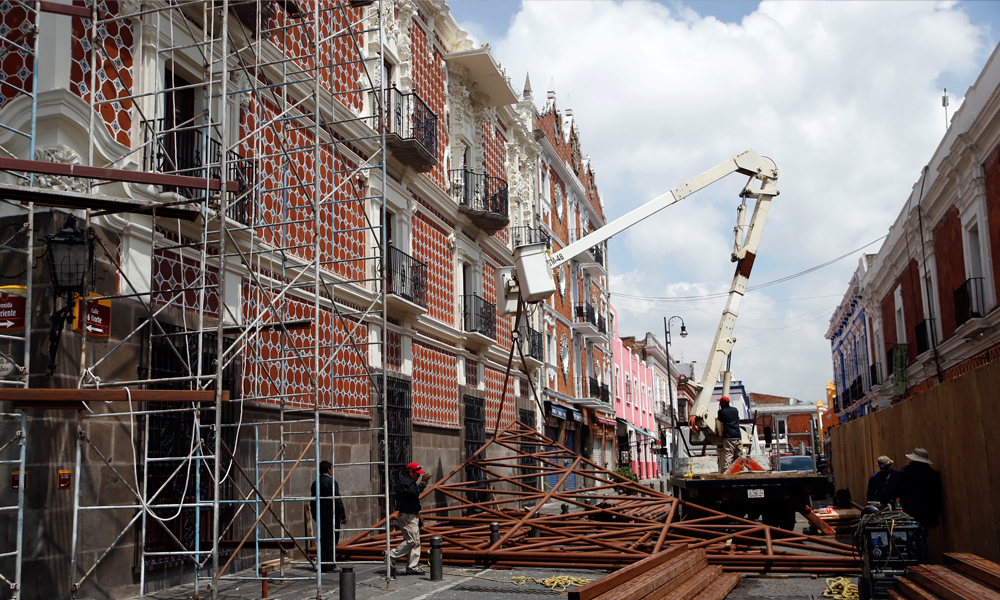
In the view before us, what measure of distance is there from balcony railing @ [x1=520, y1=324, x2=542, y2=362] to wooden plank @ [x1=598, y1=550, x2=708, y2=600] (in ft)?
51.4

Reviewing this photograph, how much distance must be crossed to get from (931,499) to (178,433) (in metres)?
9.42

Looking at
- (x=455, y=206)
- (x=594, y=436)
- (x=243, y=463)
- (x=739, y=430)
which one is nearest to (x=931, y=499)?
(x=739, y=430)

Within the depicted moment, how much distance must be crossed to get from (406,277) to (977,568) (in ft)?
41.6

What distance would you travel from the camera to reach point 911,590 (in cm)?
739

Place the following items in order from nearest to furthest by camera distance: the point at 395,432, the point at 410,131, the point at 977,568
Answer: the point at 977,568
the point at 395,432
the point at 410,131

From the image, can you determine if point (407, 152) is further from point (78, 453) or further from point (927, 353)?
point (927, 353)

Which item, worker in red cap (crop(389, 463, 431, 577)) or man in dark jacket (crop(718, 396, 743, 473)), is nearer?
worker in red cap (crop(389, 463, 431, 577))

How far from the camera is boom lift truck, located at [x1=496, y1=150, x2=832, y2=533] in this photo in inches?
559

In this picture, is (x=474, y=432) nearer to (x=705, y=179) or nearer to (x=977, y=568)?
(x=705, y=179)

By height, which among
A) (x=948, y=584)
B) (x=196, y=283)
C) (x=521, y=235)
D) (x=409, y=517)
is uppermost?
(x=521, y=235)

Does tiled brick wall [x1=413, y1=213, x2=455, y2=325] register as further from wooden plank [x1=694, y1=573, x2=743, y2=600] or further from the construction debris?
the construction debris

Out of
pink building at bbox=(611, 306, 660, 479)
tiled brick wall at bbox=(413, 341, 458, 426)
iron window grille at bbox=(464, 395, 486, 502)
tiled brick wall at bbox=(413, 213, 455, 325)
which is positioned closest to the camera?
tiled brick wall at bbox=(413, 341, 458, 426)

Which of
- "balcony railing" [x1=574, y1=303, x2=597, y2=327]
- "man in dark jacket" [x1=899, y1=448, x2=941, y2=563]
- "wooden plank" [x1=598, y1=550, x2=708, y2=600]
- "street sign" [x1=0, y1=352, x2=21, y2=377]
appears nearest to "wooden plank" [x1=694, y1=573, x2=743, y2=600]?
"wooden plank" [x1=598, y1=550, x2=708, y2=600]

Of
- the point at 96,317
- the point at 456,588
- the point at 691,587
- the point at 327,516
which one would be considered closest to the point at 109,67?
the point at 96,317
